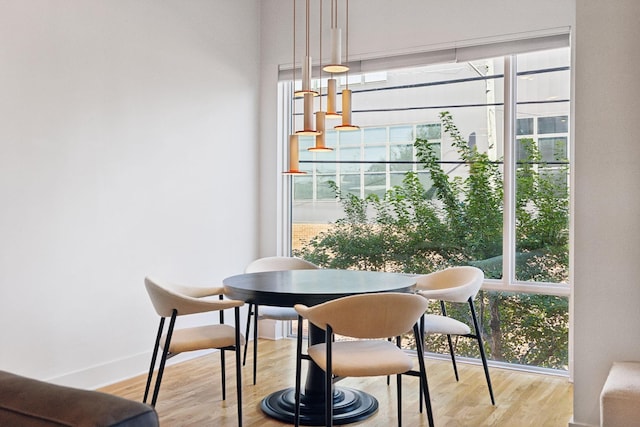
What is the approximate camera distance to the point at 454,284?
150 inches

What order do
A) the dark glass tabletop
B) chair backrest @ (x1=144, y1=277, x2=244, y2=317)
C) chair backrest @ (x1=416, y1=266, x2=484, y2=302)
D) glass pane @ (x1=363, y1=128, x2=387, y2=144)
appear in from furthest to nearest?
glass pane @ (x1=363, y1=128, x2=387, y2=144)
chair backrest @ (x1=416, y1=266, x2=484, y2=302)
chair backrest @ (x1=144, y1=277, x2=244, y2=317)
the dark glass tabletop

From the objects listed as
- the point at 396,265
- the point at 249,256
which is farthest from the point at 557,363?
the point at 249,256

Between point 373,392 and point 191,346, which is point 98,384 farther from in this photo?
point 373,392

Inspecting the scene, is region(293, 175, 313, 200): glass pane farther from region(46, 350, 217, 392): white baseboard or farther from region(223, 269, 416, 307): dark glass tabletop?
region(46, 350, 217, 392): white baseboard

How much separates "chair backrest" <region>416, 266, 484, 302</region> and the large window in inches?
25.4

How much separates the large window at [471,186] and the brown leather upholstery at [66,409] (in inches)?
143

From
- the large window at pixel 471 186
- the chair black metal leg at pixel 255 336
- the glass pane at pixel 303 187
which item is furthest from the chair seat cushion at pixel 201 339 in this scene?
the glass pane at pixel 303 187

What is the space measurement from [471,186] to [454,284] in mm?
974

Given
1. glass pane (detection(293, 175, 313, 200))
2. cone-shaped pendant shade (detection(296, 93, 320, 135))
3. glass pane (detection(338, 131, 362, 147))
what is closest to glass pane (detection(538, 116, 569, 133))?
glass pane (detection(338, 131, 362, 147))

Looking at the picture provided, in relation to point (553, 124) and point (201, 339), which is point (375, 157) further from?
point (201, 339)

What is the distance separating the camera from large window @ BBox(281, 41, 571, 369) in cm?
420

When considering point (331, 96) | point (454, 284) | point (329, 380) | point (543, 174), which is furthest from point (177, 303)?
point (543, 174)

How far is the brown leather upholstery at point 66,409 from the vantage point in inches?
40.3

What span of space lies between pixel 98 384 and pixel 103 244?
882 mm
